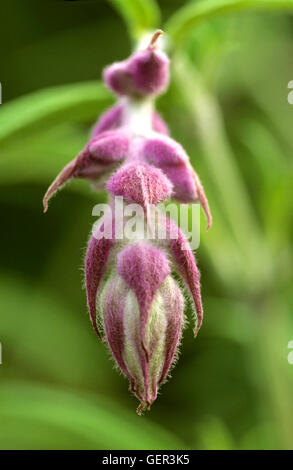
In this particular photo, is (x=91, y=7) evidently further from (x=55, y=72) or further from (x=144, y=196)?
(x=144, y=196)

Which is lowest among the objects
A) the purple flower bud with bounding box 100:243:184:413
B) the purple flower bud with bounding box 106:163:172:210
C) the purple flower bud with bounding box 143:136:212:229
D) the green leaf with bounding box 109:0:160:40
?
the purple flower bud with bounding box 100:243:184:413

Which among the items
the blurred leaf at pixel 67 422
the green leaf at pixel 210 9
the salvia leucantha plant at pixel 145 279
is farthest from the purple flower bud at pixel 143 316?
the blurred leaf at pixel 67 422

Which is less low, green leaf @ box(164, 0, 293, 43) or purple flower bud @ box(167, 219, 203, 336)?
green leaf @ box(164, 0, 293, 43)

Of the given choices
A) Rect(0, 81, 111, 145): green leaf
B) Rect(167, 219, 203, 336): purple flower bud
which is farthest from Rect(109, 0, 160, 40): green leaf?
Rect(167, 219, 203, 336): purple flower bud

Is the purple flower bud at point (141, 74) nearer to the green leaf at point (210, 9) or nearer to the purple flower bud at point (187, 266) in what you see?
the green leaf at point (210, 9)

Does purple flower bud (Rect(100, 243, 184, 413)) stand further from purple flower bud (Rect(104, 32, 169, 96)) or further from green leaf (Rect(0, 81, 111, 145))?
green leaf (Rect(0, 81, 111, 145))

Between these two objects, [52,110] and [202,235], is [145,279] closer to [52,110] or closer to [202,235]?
[52,110]
